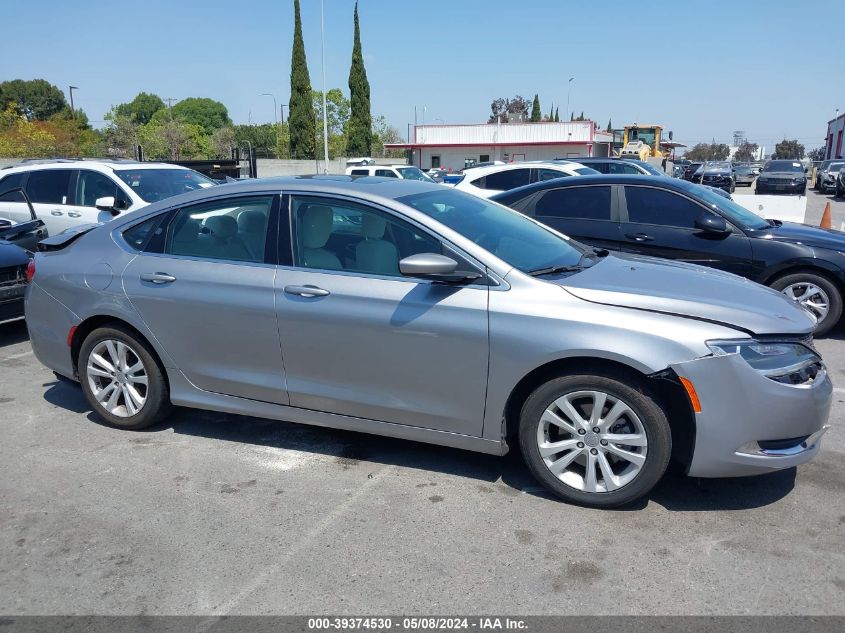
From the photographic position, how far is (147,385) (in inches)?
182

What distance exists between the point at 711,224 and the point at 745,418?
3958 millimetres

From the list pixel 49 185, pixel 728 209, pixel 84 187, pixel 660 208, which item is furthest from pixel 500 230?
pixel 49 185

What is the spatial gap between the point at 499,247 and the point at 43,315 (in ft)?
10.9

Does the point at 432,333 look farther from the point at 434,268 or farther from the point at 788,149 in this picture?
the point at 788,149

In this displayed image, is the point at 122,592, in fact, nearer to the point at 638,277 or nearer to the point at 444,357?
the point at 444,357

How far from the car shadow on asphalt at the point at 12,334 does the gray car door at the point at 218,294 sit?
12.0 ft

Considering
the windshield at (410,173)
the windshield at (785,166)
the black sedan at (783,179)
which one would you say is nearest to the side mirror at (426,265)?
the windshield at (410,173)

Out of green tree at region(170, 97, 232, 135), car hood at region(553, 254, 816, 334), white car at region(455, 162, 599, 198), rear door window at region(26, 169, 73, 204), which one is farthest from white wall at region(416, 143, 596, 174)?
green tree at region(170, 97, 232, 135)

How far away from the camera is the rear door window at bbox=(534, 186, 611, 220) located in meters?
7.46

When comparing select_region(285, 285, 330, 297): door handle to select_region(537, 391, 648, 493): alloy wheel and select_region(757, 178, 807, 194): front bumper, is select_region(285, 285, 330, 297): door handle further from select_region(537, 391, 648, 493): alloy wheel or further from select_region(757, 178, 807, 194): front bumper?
select_region(757, 178, 807, 194): front bumper

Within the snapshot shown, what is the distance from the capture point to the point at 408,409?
12.8 feet

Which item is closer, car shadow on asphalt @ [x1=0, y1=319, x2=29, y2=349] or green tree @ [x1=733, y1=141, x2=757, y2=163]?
car shadow on asphalt @ [x1=0, y1=319, x2=29, y2=349]

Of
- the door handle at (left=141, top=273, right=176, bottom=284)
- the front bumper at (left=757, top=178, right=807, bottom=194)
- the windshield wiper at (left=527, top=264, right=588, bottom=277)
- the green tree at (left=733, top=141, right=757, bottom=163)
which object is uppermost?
the green tree at (left=733, top=141, right=757, bottom=163)

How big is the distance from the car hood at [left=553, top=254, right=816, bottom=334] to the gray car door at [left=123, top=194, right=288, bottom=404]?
5.91 feet
